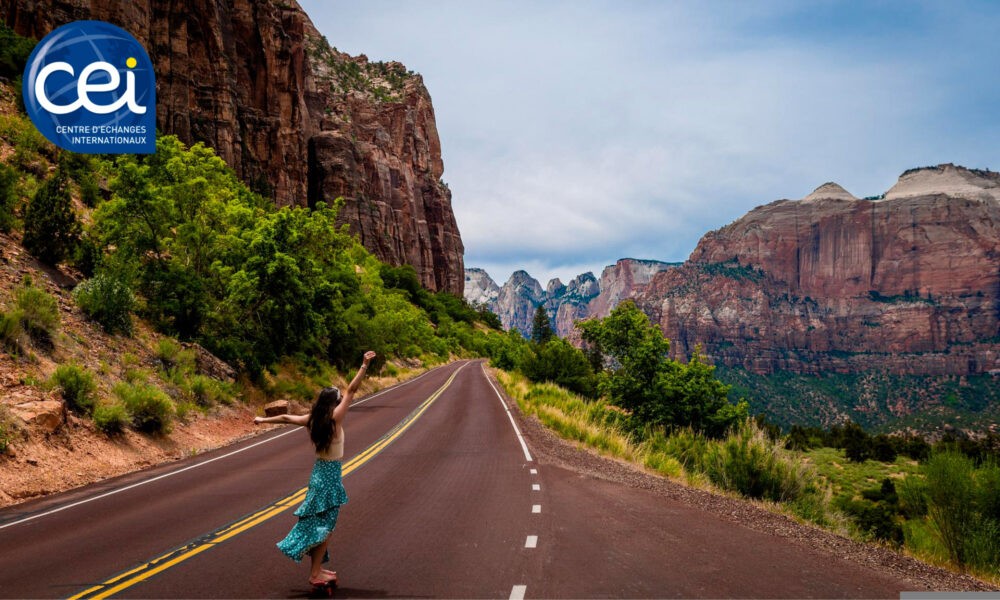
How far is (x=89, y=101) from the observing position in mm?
20906

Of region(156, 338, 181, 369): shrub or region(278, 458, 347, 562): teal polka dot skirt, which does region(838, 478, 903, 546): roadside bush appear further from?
region(156, 338, 181, 369): shrub

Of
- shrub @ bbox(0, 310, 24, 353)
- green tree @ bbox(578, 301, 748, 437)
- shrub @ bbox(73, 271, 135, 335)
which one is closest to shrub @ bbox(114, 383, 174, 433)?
shrub @ bbox(0, 310, 24, 353)

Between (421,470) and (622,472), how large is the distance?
4415mm

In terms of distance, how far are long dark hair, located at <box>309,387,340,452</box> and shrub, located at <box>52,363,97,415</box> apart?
10446 mm

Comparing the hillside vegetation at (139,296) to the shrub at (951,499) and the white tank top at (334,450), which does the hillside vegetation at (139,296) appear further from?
the shrub at (951,499)

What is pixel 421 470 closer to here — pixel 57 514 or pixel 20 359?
pixel 57 514

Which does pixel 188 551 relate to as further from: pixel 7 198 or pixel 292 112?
pixel 292 112

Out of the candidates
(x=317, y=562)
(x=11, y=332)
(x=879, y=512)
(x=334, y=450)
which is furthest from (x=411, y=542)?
(x=879, y=512)

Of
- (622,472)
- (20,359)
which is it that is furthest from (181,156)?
(622,472)

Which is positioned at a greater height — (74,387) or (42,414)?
(74,387)

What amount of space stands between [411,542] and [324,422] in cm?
234

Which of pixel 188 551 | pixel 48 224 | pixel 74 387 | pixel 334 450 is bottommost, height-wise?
pixel 188 551

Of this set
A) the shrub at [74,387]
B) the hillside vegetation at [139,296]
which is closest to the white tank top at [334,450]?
the hillside vegetation at [139,296]

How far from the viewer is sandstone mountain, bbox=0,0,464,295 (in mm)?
56250
